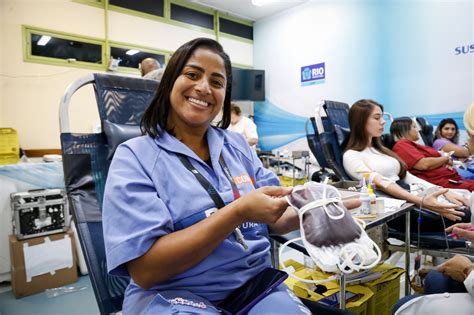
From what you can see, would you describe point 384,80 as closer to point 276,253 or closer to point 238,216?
point 276,253

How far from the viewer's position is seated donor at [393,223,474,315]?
0.95m

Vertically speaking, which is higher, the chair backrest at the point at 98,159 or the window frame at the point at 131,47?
the window frame at the point at 131,47

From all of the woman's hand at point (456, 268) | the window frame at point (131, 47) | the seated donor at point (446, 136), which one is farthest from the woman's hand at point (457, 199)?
the window frame at point (131, 47)

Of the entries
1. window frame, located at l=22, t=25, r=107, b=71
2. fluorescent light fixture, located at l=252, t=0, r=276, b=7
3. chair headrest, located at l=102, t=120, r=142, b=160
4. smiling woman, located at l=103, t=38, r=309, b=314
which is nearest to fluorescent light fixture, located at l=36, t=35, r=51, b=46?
window frame, located at l=22, t=25, r=107, b=71

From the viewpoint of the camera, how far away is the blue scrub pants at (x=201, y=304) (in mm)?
751

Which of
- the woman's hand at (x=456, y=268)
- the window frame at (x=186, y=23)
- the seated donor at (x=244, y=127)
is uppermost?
the window frame at (x=186, y=23)

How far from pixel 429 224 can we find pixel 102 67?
4.33 metres

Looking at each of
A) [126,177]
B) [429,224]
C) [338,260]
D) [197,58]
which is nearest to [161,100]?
[197,58]

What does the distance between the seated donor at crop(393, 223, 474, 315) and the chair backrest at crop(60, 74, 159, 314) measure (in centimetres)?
96

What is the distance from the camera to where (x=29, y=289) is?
7.55ft

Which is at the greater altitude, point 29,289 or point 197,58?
point 197,58

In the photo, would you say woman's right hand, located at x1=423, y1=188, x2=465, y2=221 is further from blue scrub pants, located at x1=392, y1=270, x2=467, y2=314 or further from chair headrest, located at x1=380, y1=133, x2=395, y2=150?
chair headrest, located at x1=380, y1=133, x2=395, y2=150

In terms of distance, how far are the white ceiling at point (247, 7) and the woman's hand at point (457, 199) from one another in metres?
4.77

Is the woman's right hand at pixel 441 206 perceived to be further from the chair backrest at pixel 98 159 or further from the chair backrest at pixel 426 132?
the chair backrest at pixel 426 132
